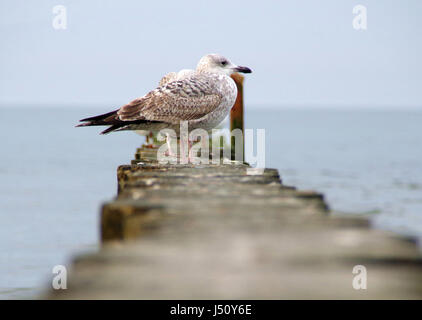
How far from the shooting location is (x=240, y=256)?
3088mm

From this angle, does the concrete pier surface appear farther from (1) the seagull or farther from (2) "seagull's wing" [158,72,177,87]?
(2) "seagull's wing" [158,72,177,87]

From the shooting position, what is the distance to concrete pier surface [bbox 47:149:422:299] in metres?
2.77

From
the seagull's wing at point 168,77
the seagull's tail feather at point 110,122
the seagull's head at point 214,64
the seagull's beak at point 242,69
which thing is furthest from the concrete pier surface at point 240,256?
the seagull's wing at point 168,77

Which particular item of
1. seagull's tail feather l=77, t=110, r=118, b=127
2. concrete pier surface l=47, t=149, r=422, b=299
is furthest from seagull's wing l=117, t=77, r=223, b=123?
concrete pier surface l=47, t=149, r=422, b=299

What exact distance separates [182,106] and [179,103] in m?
0.06

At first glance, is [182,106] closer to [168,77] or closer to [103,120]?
[103,120]

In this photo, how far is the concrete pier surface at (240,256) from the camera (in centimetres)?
277

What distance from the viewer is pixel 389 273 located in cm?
293

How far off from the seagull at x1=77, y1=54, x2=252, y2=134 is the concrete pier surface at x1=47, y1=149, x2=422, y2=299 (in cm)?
478

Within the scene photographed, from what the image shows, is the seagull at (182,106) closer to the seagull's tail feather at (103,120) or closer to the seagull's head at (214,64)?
the seagull's tail feather at (103,120)
